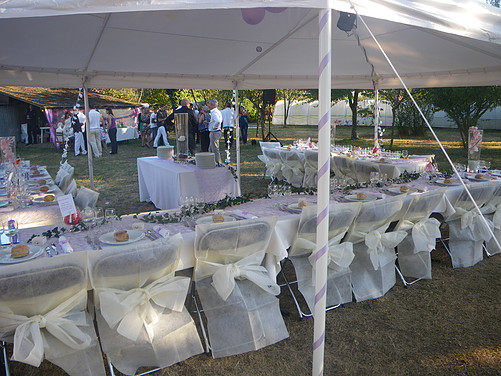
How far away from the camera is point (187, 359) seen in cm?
298

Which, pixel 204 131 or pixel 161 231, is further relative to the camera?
pixel 204 131

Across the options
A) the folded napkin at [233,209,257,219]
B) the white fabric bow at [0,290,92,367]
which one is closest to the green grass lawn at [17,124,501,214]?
the folded napkin at [233,209,257,219]

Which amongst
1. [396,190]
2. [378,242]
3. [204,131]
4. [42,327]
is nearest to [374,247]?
[378,242]

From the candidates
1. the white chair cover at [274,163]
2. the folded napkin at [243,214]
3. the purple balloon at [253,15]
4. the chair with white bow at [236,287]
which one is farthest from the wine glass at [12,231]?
the white chair cover at [274,163]

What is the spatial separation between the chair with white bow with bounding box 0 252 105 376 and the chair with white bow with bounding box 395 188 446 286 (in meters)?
2.79

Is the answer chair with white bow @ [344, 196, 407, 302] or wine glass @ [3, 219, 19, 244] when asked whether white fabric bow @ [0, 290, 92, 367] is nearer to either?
wine glass @ [3, 219, 19, 244]

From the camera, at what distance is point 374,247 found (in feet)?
11.8

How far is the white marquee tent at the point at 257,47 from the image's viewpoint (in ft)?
7.80

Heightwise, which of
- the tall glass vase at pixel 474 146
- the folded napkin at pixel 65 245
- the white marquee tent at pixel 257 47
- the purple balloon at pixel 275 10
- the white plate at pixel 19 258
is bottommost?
the white plate at pixel 19 258

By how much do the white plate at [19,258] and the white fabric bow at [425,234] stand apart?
314 cm

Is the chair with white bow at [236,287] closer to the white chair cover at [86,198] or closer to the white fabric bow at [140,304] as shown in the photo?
the white fabric bow at [140,304]

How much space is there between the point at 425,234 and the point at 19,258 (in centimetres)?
338

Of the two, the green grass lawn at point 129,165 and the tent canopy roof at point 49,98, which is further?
the tent canopy roof at point 49,98

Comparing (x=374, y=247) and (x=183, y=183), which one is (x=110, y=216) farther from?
(x=183, y=183)
